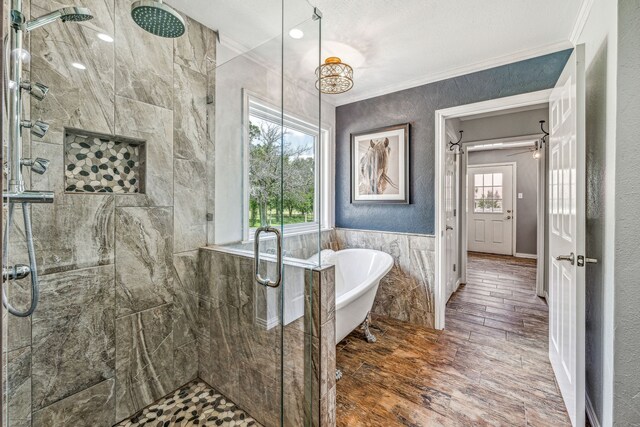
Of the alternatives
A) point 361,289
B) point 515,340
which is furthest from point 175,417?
point 515,340

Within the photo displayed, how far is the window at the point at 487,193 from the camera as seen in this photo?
6.32 m

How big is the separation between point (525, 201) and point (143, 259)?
6.89 meters

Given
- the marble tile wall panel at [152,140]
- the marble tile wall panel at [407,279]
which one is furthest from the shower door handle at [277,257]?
the marble tile wall panel at [407,279]

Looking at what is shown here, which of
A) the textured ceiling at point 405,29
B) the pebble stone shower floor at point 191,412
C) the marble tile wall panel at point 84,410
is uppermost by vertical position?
the textured ceiling at point 405,29

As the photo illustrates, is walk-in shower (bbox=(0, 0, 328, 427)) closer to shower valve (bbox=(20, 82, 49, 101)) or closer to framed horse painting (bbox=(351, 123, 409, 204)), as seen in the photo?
shower valve (bbox=(20, 82, 49, 101))

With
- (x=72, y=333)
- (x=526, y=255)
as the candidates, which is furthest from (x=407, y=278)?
(x=526, y=255)

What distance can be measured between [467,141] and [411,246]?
6.53 ft

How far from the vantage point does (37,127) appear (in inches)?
50.9

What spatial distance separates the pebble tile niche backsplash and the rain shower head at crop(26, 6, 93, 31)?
47cm

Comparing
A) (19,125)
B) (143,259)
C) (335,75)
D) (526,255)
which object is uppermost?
(335,75)

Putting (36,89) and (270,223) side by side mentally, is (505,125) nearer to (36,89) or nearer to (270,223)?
(270,223)

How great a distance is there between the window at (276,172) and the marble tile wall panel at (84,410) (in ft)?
3.74

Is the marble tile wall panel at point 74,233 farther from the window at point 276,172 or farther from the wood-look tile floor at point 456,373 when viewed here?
the wood-look tile floor at point 456,373

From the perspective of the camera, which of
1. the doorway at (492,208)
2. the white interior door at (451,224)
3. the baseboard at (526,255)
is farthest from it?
the doorway at (492,208)
